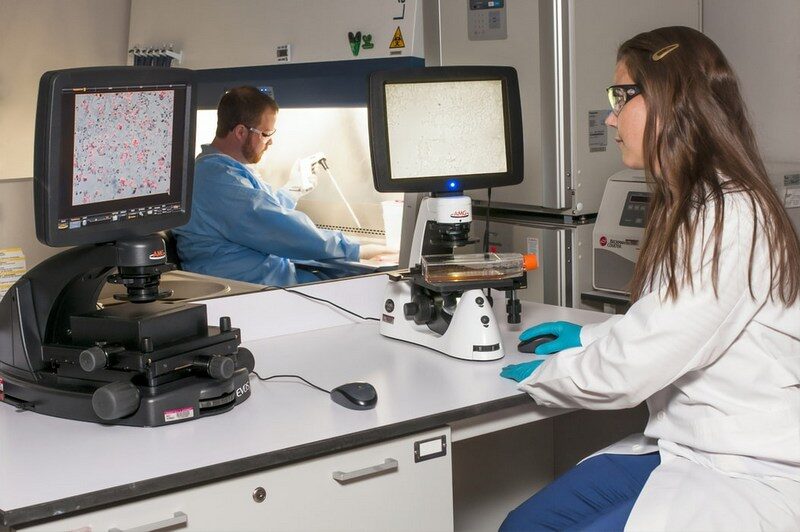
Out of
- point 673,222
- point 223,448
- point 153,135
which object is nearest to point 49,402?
point 223,448

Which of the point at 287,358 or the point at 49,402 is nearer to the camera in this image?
the point at 49,402

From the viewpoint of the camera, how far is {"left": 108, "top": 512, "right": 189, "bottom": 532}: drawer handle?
1.48 meters

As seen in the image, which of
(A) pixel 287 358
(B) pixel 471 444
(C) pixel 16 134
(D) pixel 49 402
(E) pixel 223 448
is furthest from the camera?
(C) pixel 16 134

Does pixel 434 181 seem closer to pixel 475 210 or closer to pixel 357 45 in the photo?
pixel 475 210

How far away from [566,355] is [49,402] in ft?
3.06

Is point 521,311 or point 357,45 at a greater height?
point 357,45

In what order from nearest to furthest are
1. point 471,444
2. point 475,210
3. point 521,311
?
point 521,311 → point 471,444 → point 475,210

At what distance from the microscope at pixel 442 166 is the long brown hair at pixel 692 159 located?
465 millimetres

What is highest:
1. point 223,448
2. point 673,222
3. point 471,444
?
point 673,222

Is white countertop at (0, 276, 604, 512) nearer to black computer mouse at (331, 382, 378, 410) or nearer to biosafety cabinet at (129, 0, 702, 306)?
black computer mouse at (331, 382, 378, 410)

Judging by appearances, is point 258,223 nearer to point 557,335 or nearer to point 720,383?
point 557,335

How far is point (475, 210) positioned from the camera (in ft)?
10.1

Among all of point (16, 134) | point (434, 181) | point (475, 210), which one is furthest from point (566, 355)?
point (16, 134)

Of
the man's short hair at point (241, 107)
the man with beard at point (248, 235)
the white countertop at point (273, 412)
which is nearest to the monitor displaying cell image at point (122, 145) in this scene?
the white countertop at point (273, 412)
